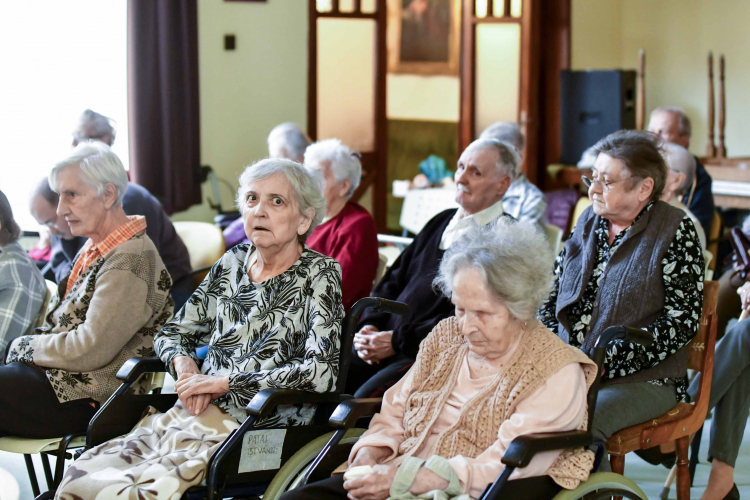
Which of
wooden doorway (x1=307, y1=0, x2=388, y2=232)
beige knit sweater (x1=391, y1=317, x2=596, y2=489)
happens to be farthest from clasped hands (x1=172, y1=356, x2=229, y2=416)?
wooden doorway (x1=307, y1=0, x2=388, y2=232)

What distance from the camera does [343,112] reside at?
634cm

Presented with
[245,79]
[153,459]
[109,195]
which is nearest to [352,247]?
[109,195]

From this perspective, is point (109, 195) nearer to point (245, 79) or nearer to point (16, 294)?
point (16, 294)

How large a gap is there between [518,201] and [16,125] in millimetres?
3065

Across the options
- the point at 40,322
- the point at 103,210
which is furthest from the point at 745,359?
the point at 40,322

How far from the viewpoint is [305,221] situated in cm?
226

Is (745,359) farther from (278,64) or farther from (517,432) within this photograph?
(278,64)

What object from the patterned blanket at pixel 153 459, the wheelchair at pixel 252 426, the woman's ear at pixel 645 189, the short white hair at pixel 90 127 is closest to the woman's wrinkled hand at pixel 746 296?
the woman's ear at pixel 645 189

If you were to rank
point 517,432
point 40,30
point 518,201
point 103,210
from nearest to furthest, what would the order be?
point 517,432 < point 103,210 < point 518,201 < point 40,30

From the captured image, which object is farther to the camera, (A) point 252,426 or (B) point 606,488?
(A) point 252,426

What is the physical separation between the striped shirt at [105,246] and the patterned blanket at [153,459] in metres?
0.55

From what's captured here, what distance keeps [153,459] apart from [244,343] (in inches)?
14.1

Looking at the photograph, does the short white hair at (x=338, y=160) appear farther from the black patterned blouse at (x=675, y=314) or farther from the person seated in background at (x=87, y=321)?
the black patterned blouse at (x=675, y=314)

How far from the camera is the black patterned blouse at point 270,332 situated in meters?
2.05
